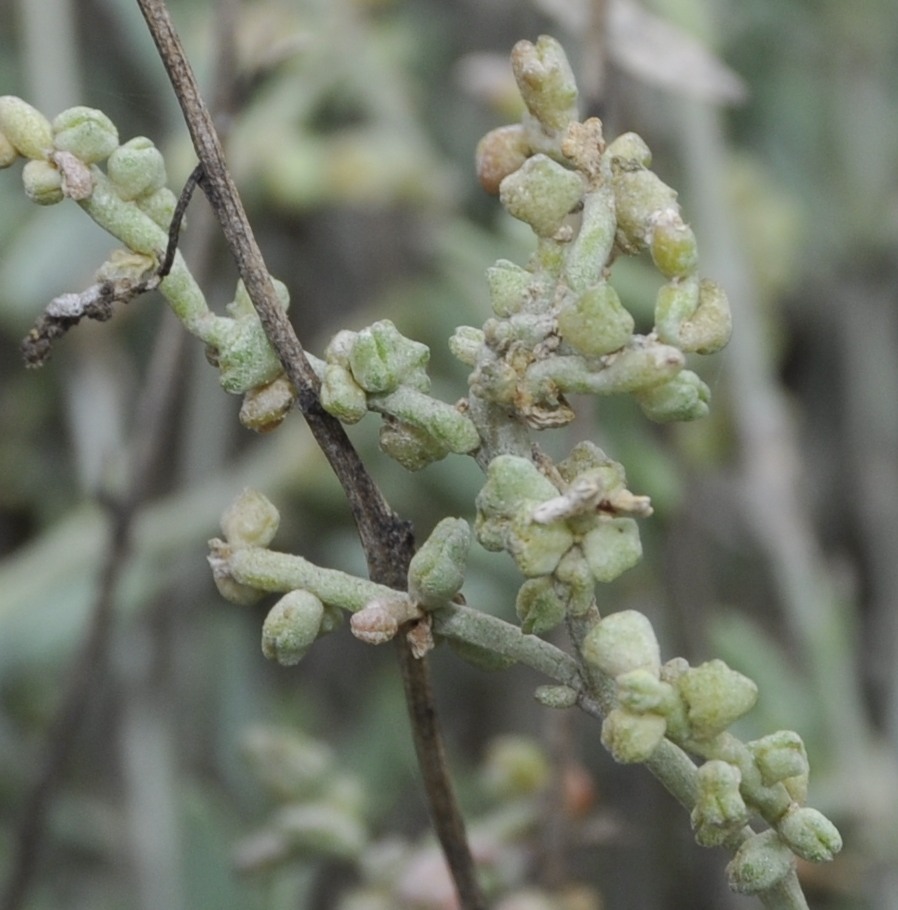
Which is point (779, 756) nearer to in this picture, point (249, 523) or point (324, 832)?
point (249, 523)

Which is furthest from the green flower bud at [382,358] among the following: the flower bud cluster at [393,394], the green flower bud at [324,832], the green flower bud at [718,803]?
the green flower bud at [324,832]

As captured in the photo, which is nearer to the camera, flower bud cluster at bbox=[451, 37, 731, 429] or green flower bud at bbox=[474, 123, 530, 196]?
flower bud cluster at bbox=[451, 37, 731, 429]

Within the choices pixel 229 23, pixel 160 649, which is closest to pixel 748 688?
pixel 229 23

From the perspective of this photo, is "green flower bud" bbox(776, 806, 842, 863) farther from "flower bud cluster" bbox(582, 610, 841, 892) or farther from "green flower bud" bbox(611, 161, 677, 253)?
"green flower bud" bbox(611, 161, 677, 253)

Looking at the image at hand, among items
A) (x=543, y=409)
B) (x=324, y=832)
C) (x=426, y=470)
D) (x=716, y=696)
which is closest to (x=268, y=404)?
(x=543, y=409)

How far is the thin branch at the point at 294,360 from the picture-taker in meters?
0.60

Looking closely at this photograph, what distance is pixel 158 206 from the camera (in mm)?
638

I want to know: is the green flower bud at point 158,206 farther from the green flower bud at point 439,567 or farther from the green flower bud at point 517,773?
the green flower bud at point 517,773

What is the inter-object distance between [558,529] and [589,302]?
90 mm

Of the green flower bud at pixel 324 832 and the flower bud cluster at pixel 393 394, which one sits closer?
the flower bud cluster at pixel 393 394

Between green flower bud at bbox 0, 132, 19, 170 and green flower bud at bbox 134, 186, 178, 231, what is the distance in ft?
0.19

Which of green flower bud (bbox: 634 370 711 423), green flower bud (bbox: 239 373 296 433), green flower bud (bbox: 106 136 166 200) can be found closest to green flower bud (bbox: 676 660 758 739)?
green flower bud (bbox: 634 370 711 423)

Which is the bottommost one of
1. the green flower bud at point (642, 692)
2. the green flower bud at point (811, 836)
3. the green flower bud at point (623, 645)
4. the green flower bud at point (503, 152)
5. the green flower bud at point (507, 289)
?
the green flower bud at point (811, 836)

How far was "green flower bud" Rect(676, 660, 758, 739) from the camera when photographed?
22.0 inches
